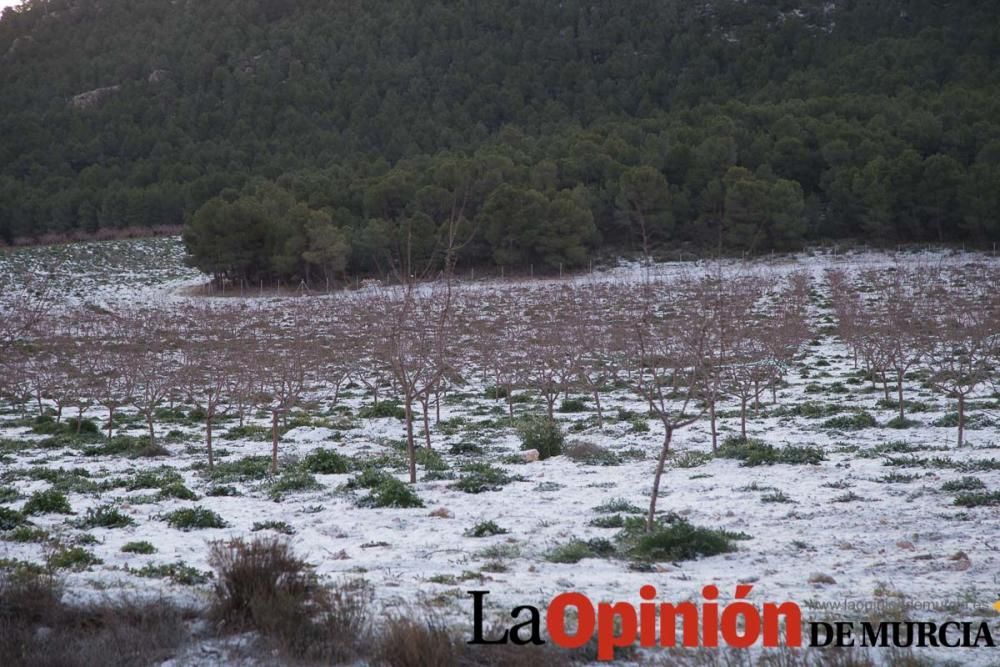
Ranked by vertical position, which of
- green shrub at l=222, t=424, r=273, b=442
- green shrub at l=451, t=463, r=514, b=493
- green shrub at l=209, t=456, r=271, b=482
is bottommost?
green shrub at l=222, t=424, r=273, b=442

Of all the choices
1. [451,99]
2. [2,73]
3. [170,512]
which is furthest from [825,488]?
[2,73]

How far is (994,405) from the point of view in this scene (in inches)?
563

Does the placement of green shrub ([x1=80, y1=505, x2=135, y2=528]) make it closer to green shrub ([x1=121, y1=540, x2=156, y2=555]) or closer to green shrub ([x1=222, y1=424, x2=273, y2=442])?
green shrub ([x1=121, y1=540, x2=156, y2=555])

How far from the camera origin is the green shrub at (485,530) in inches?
320

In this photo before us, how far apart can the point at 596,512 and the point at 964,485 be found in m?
3.91

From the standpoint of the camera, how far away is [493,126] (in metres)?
84.9

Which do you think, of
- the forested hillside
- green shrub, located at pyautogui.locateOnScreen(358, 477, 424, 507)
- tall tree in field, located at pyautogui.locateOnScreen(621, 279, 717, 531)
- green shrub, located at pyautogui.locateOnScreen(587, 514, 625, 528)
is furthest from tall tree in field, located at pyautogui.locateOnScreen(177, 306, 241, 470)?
tall tree in field, located at pyautogui.locateOnScreen(621, 279, 717, 531)

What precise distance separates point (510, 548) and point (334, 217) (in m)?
43.0

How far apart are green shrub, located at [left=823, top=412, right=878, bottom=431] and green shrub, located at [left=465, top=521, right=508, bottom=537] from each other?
7414 mm

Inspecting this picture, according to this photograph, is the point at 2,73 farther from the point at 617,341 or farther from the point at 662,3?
the point at 617,341

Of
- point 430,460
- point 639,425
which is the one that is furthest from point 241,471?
point 639,425

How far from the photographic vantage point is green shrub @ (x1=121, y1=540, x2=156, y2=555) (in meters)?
7.50

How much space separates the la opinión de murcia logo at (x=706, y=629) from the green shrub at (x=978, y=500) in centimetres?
299

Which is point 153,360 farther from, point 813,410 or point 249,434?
point 813,410
